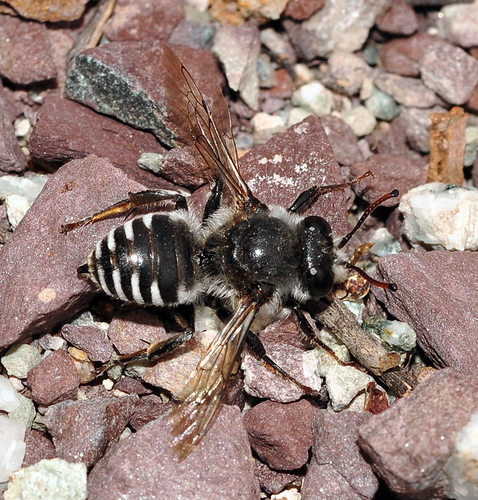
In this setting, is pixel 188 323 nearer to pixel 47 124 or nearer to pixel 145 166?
pixel 145 166

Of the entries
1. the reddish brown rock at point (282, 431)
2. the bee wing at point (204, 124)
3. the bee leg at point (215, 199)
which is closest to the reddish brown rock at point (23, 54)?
the bee wing at point (204, 124)

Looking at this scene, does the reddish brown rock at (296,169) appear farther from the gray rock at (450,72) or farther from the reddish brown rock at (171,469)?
the reddish brown rock at (171,469)

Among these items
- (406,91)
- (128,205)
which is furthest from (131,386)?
(406,91)

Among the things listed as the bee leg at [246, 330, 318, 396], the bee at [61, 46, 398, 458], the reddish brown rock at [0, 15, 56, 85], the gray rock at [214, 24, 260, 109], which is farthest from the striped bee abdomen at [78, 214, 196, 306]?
the reddish brown rock at [0, 15, 56, 85]

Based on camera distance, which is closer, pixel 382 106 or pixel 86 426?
pixel 86 426

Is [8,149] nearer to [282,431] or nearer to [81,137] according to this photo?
[81,137]
